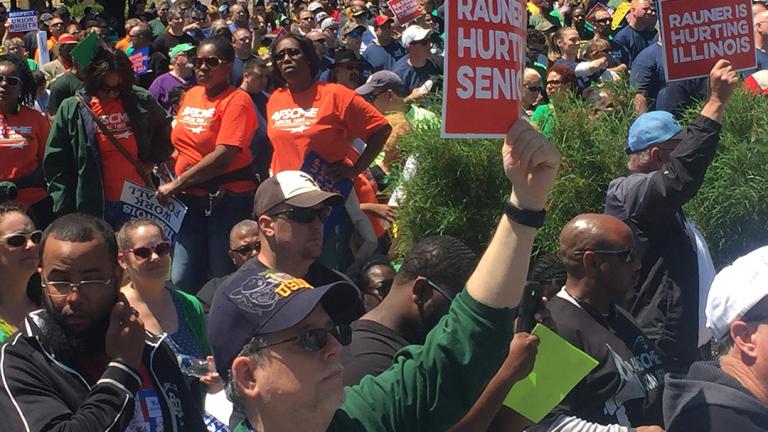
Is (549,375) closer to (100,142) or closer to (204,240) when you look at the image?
(204,240)

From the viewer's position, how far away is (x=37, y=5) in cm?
2939

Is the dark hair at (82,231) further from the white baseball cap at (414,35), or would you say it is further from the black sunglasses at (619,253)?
the white baseball cap at (414,35)

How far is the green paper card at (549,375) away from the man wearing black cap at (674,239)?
181 cm

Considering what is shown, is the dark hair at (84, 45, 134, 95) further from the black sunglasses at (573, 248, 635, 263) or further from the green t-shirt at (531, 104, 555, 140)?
the black sunglasses at (573, 248, 635, 263)

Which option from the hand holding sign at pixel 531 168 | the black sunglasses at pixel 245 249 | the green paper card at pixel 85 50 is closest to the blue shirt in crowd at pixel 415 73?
the green paper card at pixel 85 50

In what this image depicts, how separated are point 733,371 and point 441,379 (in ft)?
2.73

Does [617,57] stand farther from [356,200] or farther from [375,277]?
[375,277]

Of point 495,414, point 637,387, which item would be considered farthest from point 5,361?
point 637,387

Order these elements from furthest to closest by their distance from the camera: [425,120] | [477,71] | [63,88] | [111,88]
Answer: [63,88] → [111,88] → [425,120] → [477,71]

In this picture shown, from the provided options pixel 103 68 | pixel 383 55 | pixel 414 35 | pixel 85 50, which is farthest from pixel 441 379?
pixel 383 55

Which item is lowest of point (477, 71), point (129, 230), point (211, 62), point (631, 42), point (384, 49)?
point (631, 42)

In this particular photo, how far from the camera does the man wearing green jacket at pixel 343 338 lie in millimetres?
2854

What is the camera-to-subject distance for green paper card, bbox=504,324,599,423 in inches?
144

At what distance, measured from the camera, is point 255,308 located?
289 cm
